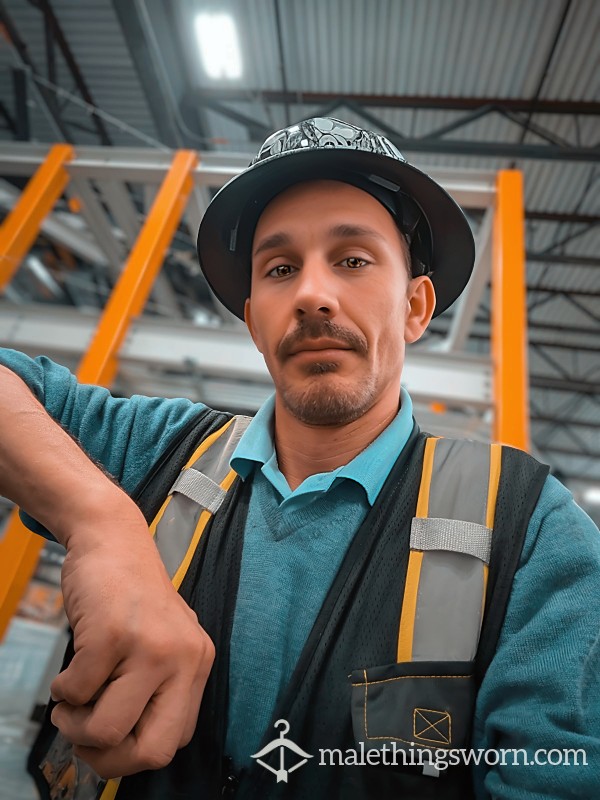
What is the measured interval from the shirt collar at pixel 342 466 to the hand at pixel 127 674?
1.34ft

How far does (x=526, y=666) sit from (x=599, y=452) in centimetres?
1436

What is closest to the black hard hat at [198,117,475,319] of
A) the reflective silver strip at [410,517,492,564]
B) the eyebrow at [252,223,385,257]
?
the eyebrow at [252,223,385,257]

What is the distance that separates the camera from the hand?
59 centimetres

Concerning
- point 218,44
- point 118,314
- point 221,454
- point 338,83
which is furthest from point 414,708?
point 338,83

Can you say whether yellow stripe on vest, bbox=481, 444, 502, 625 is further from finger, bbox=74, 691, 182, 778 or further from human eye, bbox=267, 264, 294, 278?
human eye, bbox=267, 264, 294, 278

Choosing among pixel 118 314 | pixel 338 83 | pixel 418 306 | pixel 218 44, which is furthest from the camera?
pixel 338 83

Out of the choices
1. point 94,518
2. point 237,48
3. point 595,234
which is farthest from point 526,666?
point 595,234

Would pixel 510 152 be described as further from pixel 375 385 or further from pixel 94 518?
pixel 94 518

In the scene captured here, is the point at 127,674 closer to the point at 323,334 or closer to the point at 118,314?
the point at 323,334

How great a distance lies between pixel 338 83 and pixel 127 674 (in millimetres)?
6740

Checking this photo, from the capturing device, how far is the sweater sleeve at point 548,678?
23.7 inches

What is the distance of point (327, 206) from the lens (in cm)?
116

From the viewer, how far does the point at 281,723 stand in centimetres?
76

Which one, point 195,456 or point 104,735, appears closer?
point 104,735
